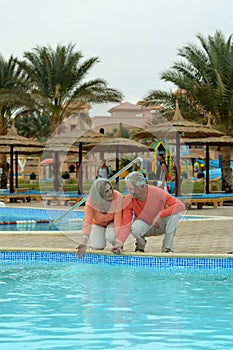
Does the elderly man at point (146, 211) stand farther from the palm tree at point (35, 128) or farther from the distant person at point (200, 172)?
the palm tree at point (35, 128)

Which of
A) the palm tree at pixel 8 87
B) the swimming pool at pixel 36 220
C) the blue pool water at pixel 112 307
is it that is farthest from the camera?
the palm tree at pixel 8 87

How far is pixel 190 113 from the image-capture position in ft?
79.8

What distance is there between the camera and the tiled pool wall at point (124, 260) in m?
7.52

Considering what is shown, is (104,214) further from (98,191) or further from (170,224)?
(170,224)

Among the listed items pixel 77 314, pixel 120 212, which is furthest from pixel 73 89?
pixel 77 314

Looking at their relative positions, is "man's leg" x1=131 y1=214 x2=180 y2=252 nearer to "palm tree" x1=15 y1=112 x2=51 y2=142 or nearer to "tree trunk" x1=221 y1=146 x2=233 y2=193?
"tree trunk" x1=221 y1=146 x2=233 y2=193

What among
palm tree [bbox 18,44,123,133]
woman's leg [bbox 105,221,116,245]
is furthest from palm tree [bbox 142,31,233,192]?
woman's leg [bbox 105,221,116,245]

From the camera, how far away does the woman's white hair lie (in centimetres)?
761

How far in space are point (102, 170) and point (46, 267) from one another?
1.85 m

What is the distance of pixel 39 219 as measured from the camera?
16516mm

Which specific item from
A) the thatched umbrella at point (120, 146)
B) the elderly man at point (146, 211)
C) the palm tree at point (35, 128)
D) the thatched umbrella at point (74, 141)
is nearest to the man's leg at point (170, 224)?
the elderly man at point (146, 211)

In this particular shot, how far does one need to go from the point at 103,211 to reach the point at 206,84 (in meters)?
16.0

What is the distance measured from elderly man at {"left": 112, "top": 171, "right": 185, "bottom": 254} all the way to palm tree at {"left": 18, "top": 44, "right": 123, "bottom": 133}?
61.0 feet

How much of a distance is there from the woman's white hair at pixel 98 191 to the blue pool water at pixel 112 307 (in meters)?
0.81
